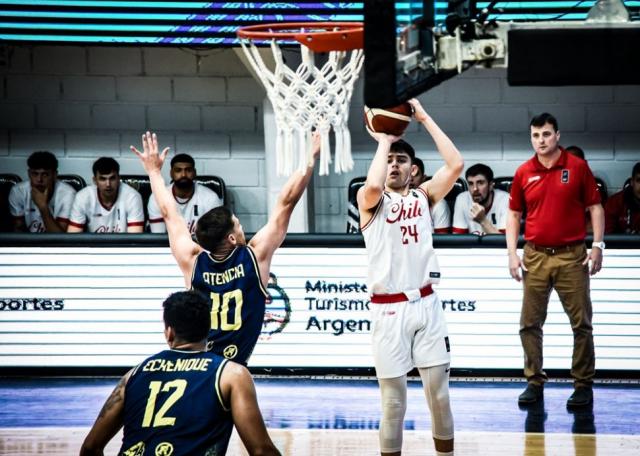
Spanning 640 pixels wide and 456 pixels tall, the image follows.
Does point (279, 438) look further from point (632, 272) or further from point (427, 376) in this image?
point (632, 272)

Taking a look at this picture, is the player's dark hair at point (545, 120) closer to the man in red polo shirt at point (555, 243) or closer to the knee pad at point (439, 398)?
the man in red polo shirt at point (555, 243)

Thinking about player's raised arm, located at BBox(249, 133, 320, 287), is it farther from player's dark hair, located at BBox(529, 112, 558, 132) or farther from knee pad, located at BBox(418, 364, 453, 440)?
player's dark hair, located at BBox(529, 112, 558, 132)

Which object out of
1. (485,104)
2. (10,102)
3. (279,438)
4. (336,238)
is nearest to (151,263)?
(336,238)

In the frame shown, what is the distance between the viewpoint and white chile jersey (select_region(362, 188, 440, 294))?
5711mm

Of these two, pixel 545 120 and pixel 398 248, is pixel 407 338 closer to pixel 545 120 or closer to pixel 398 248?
pixel 398 248

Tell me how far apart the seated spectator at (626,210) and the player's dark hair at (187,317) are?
227 inches

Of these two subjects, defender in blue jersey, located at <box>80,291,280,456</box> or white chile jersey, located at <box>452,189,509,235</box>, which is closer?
defender in blue jersey, located at <box>80,291,280,456</box>

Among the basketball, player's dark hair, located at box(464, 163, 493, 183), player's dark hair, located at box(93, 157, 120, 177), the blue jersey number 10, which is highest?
the basketball

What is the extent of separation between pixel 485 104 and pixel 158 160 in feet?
17.5

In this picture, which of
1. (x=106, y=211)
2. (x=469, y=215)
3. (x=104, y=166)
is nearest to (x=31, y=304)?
(x=106, y=211)

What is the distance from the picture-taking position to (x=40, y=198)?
9.51 m

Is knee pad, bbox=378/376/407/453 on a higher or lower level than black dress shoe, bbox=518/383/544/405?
higher

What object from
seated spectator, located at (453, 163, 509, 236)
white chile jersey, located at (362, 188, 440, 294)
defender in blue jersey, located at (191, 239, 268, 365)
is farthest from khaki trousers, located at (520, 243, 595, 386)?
defender in blue jersey, located at (191, 239, 268, 365)

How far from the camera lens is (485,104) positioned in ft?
34.5
